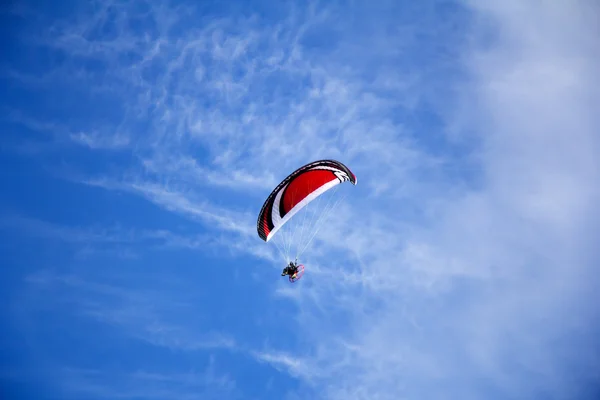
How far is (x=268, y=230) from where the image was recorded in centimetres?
3123

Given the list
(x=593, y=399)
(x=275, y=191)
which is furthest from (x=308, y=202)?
(x=593, y=399)

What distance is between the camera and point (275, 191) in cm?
3073

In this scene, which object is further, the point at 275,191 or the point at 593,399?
the point at 593,399

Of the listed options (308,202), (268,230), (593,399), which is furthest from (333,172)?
(593,399)

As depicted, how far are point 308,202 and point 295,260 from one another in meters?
3.57

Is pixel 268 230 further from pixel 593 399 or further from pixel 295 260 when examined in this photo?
pixel 593 399

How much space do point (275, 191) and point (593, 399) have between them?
130 feet

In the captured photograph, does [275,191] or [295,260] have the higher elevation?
[275,191]

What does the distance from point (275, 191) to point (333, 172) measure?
12.0 feet

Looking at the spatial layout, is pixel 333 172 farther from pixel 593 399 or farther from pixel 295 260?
pixel 593 399

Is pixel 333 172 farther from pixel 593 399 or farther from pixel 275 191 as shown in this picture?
pixel 593 399

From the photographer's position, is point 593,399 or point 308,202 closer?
point 308,202

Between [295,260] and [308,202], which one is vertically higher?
[308,202]

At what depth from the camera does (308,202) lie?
30984mm
